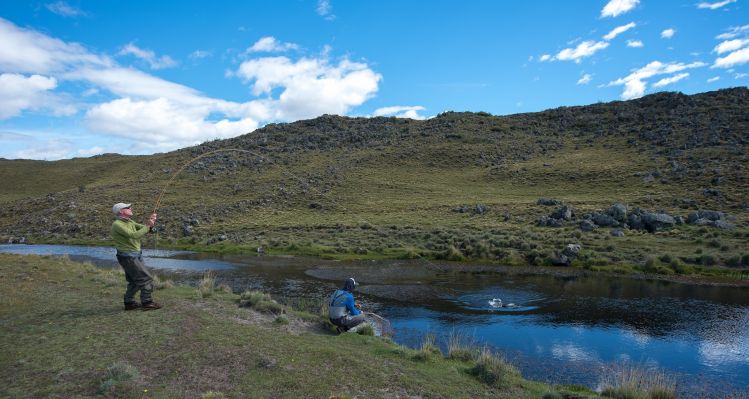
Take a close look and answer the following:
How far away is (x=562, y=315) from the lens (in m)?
18.0

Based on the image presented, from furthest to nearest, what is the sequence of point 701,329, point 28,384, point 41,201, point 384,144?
point 384,144
point 41,201
point 701,329
point 28,384

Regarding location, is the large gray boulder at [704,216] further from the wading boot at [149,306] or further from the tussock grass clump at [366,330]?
the wading boot at [149,306]

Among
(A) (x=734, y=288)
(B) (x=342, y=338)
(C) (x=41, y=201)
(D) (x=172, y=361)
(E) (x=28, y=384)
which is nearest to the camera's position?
(E) (x=28, y=384)

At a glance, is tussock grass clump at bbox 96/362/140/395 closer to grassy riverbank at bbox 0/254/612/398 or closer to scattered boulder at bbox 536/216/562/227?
grassy riverbank at bbox 0/254/612/398

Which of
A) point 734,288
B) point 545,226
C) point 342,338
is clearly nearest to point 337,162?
point 545,226

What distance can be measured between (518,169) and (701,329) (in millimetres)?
52587

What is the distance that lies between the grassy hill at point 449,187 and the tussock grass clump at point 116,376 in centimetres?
818

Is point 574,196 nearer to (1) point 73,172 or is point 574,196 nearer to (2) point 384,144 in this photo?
(2) point 384,144

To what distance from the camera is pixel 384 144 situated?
87375mm

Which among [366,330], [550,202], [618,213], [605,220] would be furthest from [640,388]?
[550,202]

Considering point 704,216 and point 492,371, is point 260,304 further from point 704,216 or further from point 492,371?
point 704,216

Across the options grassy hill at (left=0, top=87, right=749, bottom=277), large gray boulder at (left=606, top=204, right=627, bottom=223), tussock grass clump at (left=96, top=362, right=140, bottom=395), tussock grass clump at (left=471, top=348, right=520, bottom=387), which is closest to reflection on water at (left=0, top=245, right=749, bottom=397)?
tussock grass clump at (left=471, top=348, right=520, bottom=387)

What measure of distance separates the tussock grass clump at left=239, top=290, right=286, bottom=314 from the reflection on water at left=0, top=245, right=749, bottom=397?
3.80m

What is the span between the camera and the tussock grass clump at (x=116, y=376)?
24.8ft
